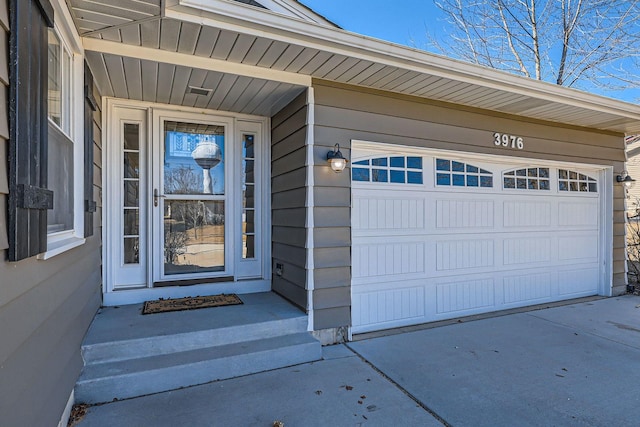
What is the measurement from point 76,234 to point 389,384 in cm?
234

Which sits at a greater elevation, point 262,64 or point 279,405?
point 262,64

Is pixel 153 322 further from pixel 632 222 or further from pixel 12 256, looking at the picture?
pixel 632 222

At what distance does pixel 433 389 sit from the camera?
254 centimetres

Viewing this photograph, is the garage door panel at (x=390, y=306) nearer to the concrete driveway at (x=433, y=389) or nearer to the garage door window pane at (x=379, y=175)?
the concrete driveway at (x=433, y=389)

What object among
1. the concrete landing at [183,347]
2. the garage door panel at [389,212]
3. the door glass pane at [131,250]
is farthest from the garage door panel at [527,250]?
the door glass pane at [131,250]

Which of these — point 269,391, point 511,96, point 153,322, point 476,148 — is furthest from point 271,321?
point 511,96

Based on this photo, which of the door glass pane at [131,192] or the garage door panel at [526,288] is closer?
the door glass pane at [131,192]

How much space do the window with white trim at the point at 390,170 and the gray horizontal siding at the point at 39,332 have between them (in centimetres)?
246

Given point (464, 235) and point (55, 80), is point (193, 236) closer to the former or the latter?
point (55, 80)

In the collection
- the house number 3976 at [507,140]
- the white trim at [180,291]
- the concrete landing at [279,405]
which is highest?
the house number 3976 at [507,140]

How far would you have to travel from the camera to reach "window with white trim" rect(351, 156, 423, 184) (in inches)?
146

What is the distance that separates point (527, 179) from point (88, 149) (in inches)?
191

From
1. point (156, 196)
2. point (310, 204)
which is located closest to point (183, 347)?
point (310, 204)

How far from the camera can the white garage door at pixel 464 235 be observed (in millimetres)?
3770
